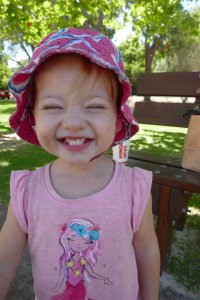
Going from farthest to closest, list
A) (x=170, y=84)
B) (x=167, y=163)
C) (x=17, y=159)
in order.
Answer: (x=17, y=159), (x=170, y=84), (x=167, y=163)

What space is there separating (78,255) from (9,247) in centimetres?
26

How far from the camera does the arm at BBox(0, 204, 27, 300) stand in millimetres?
1077

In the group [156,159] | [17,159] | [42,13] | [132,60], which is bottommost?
[17,159]

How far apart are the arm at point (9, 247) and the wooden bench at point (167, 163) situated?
118 centimetres

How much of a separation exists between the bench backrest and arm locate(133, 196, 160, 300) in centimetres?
181

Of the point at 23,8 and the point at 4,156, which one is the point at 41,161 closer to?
the point at 4,156

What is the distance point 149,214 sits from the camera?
1.14 metres

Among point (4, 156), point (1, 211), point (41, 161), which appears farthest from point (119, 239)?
point (4, 156)

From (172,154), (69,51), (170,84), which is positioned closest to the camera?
(69,51)

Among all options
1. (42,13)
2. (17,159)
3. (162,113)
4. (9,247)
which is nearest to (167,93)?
(162,113)

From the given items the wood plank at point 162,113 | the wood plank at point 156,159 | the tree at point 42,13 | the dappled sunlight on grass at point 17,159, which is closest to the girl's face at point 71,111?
the wood plank at point 156,159

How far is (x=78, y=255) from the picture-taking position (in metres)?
1.05

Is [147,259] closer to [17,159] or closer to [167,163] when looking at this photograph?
[167,163]

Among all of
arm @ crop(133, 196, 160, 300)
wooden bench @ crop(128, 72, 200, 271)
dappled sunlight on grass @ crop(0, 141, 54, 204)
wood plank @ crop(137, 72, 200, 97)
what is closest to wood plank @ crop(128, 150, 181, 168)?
wooden bench @ crop(128, 72, 200, 271)
